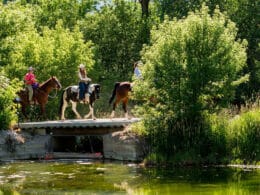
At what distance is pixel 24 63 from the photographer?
33.2 meters

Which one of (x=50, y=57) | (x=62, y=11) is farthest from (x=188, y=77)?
(x=62, y=11)

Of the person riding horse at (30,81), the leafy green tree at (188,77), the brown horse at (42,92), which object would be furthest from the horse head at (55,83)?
the leafy green tree at (188,77)

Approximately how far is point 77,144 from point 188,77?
27.1ft

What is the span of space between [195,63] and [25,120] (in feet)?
40.9

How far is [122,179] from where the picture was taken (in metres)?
18.8

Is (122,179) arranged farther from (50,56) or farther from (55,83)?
(50,56)

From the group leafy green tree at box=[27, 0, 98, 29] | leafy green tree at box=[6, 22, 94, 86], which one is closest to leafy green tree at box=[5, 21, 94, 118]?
leafy green tree at box=[6, 22, 94, 86]

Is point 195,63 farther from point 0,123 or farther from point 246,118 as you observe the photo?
point 0,123

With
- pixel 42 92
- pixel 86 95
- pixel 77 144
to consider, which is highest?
pixel 42 92

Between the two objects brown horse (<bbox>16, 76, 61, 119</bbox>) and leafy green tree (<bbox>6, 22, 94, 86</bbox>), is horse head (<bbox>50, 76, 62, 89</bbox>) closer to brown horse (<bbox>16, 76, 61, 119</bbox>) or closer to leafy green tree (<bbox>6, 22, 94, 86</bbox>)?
brown horse (<bbox>16, 76, 61, 119</bbox>)

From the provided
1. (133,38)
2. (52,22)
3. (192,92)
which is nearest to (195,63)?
(192,92)

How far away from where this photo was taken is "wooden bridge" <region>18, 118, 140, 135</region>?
25.6m

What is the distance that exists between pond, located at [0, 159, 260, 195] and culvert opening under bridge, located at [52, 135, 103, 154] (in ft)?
15.0

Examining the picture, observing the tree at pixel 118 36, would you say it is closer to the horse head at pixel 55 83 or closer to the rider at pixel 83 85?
the horse head at pixel 55 83
